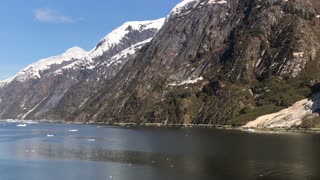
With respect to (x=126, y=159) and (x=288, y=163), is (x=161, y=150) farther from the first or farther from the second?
(x=288, y=163)

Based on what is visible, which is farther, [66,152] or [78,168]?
[66,152]

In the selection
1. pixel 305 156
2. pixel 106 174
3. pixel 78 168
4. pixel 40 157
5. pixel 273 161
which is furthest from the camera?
pixel 40 157

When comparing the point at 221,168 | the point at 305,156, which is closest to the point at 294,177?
the point at 221,168

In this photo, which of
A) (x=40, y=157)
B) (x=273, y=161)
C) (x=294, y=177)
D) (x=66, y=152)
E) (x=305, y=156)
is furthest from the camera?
(x=66, y=152)

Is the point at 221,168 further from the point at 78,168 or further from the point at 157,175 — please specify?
the point at 78,168

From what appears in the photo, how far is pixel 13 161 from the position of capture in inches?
6344

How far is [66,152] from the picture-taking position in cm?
18888

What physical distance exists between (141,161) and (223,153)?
110 ft

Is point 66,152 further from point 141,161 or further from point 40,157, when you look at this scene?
point 141,161

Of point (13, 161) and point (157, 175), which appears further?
point (13, 161)

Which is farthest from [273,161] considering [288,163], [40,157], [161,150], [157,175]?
[40,157]

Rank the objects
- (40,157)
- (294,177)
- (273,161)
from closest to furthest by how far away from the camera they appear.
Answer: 1. (294,177)
2. (273,161)
3. (40,157)

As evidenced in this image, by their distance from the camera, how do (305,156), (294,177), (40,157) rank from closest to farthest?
(294,177) < (305,156) < (40,157)

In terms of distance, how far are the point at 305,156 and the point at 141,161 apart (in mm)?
50310
